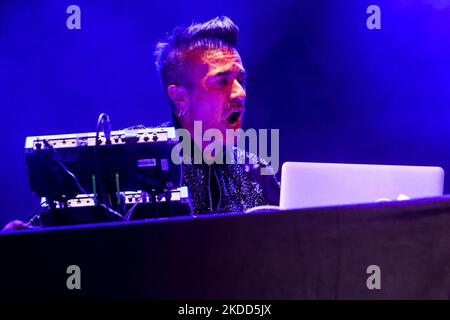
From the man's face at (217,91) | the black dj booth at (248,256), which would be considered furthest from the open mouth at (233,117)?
the black dj booth at (248,256)

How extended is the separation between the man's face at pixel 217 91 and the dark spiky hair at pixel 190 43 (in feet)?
0.18

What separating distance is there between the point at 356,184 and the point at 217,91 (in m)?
1.25

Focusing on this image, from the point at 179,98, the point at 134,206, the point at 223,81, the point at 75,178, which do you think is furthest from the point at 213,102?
the point at 75,178

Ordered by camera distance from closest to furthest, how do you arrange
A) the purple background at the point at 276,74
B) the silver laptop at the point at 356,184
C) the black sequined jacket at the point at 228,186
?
the silver laptop at the point at 356,184 → the black sequined jacket at the point at 228,186 → the purple background at the point at 276,74

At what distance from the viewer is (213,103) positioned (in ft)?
9.06

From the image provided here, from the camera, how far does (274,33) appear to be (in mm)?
3516

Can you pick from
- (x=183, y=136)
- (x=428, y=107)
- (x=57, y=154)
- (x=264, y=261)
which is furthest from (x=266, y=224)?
(x=428, y=107)

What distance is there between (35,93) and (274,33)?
150 centimetres

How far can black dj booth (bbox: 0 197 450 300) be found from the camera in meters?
1.19

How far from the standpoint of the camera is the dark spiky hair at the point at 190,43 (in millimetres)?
2881

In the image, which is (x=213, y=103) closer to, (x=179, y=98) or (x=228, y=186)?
(x=179, y=98)

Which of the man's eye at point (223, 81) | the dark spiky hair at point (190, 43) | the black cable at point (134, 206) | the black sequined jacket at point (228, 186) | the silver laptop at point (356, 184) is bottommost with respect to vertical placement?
the black sequined jacket at point (228, 186)

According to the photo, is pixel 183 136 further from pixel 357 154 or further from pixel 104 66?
pixel 357 154

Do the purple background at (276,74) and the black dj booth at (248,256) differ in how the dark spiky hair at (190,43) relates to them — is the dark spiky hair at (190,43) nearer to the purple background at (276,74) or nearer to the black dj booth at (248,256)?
the purple background at (276,74)
